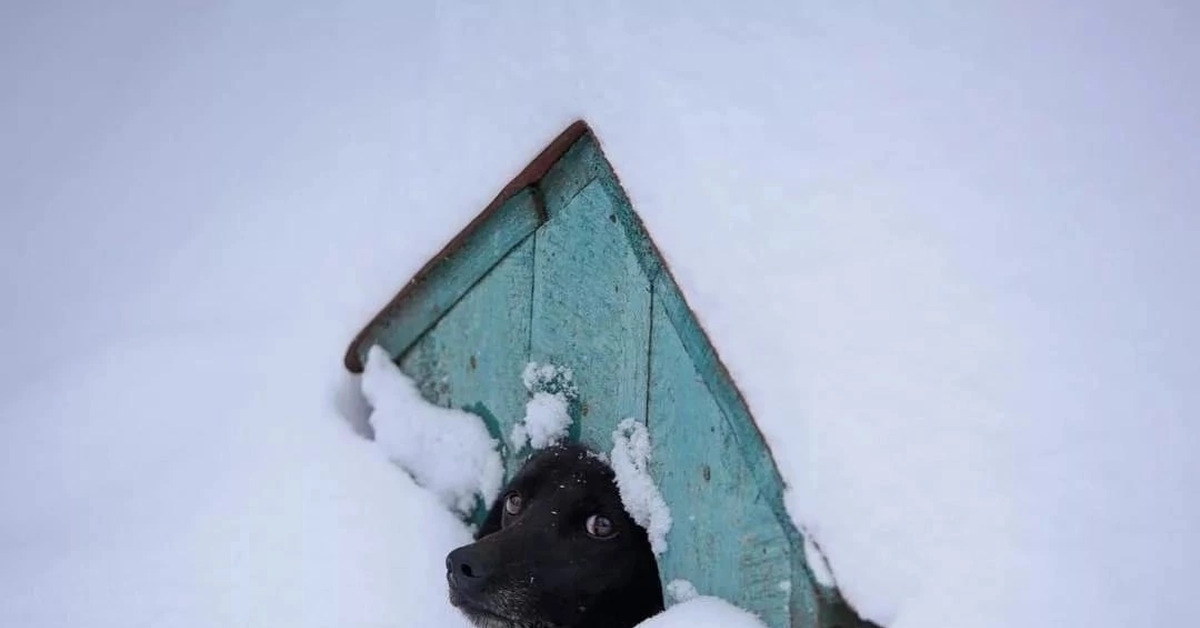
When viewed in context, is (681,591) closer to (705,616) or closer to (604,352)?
(705,616)

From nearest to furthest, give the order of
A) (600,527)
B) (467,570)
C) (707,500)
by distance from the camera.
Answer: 1. (707,500)
2. (467,570)
3. (600,527)

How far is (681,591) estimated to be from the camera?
218 centimetres

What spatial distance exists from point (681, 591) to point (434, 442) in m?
0.86

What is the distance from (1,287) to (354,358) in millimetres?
1949

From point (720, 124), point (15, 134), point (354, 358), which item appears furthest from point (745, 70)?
point (15, 134)

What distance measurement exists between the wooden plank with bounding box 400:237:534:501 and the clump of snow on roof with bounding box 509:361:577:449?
0.06 meters

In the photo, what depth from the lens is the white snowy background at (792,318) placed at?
1764mm

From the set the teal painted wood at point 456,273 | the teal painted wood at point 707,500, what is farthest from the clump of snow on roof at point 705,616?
the teal painted wood at point 456,273

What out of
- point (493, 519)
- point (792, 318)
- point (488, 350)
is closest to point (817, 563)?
point (792, 318)

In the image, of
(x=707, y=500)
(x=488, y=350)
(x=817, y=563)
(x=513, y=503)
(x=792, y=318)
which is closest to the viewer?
(x=817, y=563)

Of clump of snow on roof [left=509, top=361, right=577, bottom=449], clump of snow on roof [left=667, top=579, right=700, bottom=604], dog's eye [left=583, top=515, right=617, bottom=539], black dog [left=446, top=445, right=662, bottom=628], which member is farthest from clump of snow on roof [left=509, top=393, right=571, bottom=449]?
clump of snow on roof [left=667, top=579, right=700, bottom=604]

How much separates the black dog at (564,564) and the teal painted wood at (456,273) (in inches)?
20.5

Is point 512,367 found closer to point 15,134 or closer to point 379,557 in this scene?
point 379,557

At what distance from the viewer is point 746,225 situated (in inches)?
82.3
